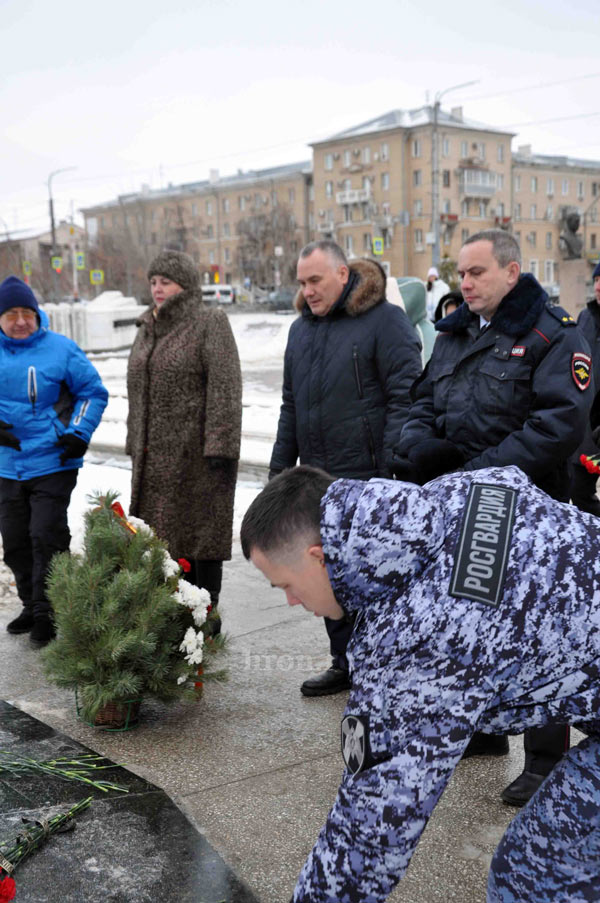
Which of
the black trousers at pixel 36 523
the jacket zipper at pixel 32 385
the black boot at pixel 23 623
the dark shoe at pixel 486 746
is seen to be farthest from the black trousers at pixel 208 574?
the dark shoe at pixel 486 746

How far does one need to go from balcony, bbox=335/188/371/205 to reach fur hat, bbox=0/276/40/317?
72.3 m

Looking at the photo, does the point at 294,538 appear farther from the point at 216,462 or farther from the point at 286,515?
the point at 216,462

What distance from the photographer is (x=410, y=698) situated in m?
1.72

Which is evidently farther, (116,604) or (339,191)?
(339,191)

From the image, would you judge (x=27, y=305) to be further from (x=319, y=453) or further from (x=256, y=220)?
(x=256, y=220)

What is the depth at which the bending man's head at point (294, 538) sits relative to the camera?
1.79 meters

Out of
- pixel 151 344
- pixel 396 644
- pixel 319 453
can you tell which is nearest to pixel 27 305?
pixel 151 344

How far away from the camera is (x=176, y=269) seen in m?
A: 4.77

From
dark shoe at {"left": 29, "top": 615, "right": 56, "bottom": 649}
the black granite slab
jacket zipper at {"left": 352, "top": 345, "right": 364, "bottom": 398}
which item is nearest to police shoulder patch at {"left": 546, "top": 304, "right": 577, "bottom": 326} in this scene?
jacket zipper at {"left": 352, "top": 345, "right": 364, "bottom": 398}

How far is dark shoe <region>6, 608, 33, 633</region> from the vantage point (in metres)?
5.15

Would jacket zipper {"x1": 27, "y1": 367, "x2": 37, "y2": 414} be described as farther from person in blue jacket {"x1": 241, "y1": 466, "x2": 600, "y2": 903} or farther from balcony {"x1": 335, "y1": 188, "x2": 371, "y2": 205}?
balcony {"x1": 335, "y1": 188, "x2": 371, "y2": 205}

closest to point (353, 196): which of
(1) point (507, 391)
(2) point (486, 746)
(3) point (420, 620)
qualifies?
(1) point (507, 391)

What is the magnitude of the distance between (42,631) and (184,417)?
1.36 m

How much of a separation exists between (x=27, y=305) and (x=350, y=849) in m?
3.81
